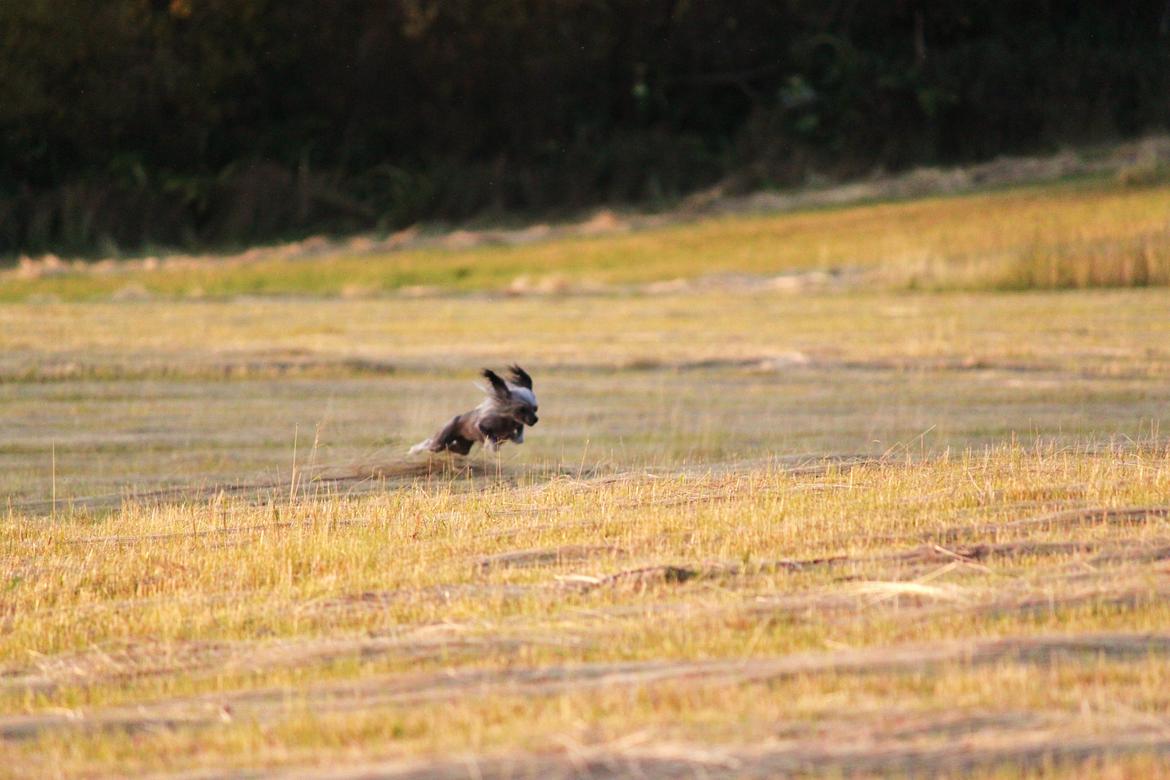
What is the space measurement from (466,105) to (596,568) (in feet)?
99.7

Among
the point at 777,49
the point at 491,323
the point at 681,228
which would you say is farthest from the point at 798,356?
the point at 777,49

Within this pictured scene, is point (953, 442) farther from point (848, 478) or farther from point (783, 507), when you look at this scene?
point (783, 507)

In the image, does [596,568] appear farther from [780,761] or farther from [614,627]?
[780,761]

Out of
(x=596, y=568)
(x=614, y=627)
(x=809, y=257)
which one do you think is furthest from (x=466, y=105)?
(x=614, y=627)

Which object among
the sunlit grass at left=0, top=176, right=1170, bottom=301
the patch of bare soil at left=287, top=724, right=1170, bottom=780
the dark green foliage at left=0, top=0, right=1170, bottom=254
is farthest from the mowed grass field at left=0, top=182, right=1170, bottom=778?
the dark green foliage at left=0, top=0, right=1170, bottom=254

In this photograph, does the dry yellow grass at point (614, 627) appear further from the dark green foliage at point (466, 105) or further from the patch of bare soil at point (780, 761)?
the dark green foliage at point (466, 105)

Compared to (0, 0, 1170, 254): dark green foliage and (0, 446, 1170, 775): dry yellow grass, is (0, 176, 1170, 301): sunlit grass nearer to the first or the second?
(0, 0, 1170, 254): dark green foliage

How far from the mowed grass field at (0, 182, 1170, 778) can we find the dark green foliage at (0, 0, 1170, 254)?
18079 mm

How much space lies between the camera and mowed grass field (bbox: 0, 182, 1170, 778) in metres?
4.65

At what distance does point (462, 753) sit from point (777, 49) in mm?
34200

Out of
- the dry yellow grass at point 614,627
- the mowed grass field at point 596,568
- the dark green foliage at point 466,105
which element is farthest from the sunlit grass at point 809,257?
the dry yellow grass at point 614,627

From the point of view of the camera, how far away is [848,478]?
873 cm

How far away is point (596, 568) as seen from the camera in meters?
6.73

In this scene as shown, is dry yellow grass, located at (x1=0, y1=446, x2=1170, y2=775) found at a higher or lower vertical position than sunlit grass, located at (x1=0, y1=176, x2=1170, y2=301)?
lower
